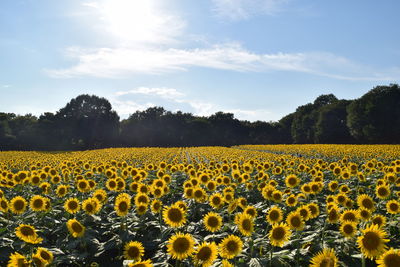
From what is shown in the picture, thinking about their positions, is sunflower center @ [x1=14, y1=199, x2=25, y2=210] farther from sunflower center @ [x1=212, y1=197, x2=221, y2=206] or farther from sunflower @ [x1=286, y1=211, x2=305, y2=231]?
sunflower @ [x1=286, y1=211, x2=305, y2=231]

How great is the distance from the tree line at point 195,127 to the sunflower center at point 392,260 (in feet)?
221

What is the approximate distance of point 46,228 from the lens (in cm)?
570

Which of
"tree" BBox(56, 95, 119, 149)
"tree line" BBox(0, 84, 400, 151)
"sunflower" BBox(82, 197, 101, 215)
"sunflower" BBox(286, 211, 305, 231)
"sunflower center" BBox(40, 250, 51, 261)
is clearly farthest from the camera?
"tree" BBox(56, 95, 119, 149)

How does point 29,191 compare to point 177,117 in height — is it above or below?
below

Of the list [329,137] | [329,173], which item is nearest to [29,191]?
[329,173]

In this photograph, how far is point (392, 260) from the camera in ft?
9.11

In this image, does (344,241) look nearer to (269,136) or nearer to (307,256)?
(307,256)

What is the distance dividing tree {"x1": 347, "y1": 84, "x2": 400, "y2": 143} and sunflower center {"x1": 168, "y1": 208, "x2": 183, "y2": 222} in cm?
6639

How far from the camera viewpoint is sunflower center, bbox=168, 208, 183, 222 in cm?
483

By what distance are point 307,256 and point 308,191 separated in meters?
2.85

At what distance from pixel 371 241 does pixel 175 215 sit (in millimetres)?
2647

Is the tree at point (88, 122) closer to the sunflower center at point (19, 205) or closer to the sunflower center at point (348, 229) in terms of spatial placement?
the sunflower center at point (19, 205)

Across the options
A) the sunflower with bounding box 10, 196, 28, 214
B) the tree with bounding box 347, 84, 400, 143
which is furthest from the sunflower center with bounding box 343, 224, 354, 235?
the tree with bounding box 347, 84, 400, 143

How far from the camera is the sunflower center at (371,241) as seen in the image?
3.30 metres
